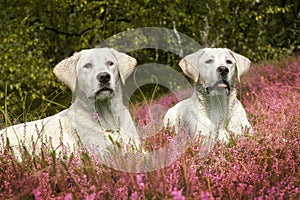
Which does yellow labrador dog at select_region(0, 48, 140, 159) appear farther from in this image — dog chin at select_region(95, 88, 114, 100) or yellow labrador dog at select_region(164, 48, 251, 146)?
yellow labrador dog at select_region(164, 48, 251, 146)

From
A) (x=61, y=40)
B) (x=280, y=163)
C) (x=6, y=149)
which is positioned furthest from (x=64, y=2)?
(x=280, y=163)

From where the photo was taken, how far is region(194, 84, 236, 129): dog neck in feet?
18.6

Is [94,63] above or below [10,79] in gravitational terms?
above

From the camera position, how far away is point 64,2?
12.6m

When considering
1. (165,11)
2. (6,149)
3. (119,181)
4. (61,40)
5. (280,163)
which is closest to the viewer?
(119,181)

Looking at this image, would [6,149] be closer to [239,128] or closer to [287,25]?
[239,128]

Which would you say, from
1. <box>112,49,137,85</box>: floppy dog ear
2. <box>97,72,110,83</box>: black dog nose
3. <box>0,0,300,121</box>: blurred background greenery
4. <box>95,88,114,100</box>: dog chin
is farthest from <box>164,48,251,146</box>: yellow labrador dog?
<box>0,0,300,121</box>: blurred background greenery

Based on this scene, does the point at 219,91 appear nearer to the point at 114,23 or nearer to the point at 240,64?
the point at 240,64

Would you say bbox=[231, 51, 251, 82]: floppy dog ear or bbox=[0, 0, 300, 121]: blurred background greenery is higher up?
bbox=[231, 51, 251, 82]: floppy dog ear

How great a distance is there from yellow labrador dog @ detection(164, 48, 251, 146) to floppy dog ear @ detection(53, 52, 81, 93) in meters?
1.28

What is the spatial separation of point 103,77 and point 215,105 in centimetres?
164

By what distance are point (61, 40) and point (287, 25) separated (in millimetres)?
8296

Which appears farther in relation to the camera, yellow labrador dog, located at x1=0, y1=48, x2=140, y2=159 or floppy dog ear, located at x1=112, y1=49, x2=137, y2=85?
floppy dog ear, located at x1=112, y1=49, x2=137, y2=85

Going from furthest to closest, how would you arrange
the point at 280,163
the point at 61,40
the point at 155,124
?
the point at 61,40 < the point at 155,124 < the point at 280,163
